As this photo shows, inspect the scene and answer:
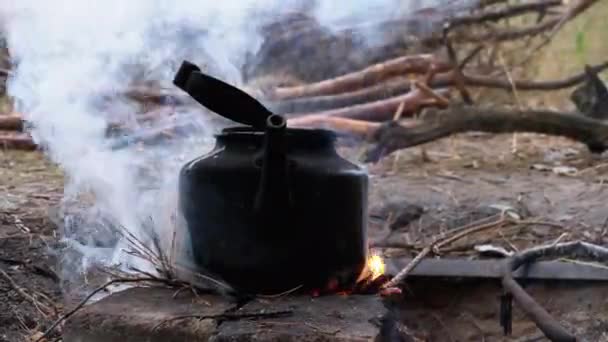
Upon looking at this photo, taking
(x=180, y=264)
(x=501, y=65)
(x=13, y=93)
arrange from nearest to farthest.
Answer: (x=180, y=264) → (x=13, y=93) → (x=501, y=65)

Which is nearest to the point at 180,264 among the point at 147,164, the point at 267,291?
the point at 267,291

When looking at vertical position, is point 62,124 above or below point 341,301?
above

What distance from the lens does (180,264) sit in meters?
2.14

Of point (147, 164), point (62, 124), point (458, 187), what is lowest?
point (458, 187)

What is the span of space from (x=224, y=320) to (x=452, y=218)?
2232mm

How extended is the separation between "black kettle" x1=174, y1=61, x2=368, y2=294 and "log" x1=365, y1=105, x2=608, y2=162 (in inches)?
104

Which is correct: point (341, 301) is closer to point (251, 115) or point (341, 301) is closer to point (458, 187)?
point (251, 115)

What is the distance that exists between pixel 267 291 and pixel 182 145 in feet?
6.89

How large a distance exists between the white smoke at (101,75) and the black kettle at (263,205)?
459 millimetres

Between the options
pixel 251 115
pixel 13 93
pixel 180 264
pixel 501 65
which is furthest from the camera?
pixel 501 65

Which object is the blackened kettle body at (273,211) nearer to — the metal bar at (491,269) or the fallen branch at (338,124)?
the metal bar at (491,269)

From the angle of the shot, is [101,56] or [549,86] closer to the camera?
[101,56]

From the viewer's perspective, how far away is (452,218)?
3889mm

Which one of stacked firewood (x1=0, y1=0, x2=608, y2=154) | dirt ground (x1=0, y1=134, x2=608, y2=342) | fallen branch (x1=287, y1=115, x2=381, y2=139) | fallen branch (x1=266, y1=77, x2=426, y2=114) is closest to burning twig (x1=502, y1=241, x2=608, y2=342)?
dirt ground (x1=0, y1=134, x2=608, y2=342)
